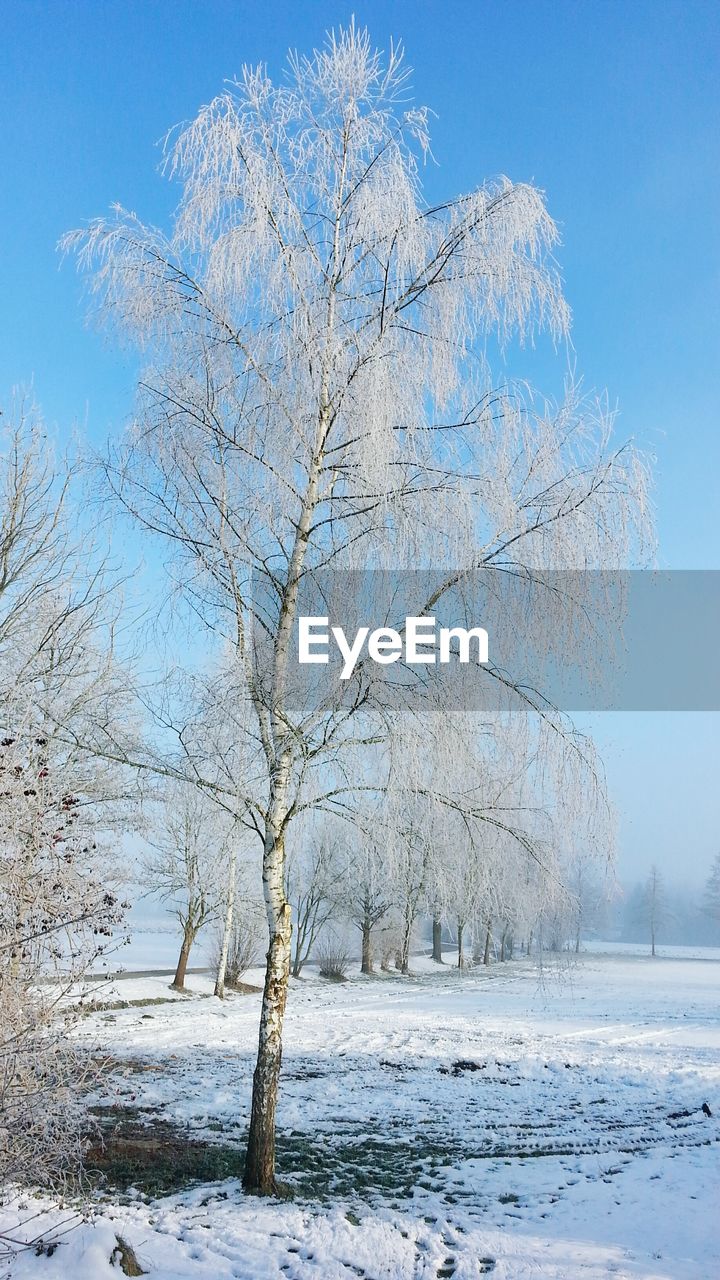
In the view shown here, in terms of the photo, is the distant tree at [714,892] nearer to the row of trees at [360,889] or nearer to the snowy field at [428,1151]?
the row of trees at [360,889]

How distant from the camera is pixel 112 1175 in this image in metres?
6.66

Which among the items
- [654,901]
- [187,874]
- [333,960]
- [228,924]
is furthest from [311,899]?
[654,901]

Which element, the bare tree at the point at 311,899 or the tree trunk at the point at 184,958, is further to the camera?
the bare tree at the point at 311,899

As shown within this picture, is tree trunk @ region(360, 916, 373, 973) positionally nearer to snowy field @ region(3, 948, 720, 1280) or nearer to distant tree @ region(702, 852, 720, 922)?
snowy field @ region(3, 948, 720, 1280)

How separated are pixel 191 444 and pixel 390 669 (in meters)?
2.42

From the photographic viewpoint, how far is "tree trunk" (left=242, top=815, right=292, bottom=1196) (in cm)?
658

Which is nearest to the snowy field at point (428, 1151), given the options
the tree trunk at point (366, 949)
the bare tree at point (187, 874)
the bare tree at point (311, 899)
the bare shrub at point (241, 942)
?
the bare tree at point (187, 874)

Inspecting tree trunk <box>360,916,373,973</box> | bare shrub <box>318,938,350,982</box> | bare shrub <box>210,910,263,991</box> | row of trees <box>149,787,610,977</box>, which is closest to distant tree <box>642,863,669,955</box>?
row of trees <box>149,787,610,977</box>

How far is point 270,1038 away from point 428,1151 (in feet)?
8.26

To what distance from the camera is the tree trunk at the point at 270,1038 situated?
6.58 m

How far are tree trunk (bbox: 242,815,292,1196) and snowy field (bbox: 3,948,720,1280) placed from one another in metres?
0.26

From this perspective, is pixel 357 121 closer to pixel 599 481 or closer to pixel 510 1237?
pixel 599 481

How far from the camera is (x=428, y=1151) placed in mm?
8109

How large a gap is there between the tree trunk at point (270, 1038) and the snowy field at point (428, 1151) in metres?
0.26
